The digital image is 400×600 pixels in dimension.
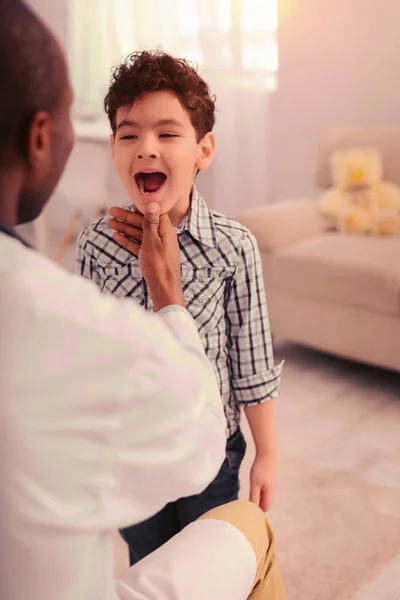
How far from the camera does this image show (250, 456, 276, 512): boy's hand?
46.7 inches

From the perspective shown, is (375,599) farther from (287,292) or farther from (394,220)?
(394,220)

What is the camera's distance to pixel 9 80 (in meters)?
0.57

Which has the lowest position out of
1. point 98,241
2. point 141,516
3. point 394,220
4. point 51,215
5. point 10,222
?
point 51,215

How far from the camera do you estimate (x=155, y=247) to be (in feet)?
3.09

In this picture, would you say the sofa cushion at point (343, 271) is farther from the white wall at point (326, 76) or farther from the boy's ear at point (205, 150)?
the boy's ear at point (205, 150)

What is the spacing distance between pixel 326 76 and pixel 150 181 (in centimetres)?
322

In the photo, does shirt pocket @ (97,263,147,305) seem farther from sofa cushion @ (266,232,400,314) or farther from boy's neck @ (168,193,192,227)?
sofa cushion @ (266,232,400,314)

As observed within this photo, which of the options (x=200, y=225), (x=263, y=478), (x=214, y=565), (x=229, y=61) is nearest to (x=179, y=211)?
(x=200, y=225)

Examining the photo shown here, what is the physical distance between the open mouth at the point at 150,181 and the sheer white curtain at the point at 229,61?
3.29 m

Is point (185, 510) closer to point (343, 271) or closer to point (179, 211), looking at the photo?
point (179, 211)

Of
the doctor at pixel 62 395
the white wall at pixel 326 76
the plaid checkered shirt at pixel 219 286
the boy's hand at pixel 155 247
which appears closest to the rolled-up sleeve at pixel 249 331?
the plaid checkered shirt at pixel 219 286

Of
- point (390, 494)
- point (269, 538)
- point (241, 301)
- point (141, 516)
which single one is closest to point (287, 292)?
point (390, 494)

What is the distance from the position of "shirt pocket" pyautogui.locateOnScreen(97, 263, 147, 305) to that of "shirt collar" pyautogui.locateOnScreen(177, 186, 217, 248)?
0.10 metres

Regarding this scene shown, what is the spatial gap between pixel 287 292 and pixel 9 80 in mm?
2286
